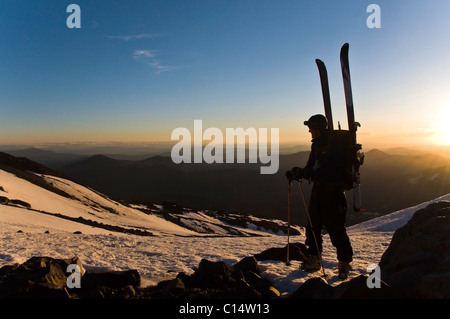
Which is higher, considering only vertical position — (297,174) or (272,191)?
(297,174)

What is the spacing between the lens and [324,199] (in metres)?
6.55

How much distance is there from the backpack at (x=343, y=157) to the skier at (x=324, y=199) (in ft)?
0.07

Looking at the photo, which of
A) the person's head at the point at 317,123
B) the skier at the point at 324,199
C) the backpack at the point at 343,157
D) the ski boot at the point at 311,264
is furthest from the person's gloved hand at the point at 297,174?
the ski boot at the point at 311,264

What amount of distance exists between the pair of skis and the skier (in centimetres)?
50

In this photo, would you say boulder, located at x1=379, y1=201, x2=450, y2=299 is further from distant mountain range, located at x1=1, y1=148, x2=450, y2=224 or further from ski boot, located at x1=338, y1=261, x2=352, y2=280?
distant mountain range, located at x1=1, y1=148, x2=450, y2=224

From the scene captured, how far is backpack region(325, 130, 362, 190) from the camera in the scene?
253 inches

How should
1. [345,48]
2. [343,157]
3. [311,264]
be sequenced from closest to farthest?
[343,157] → [311,264] → [345,48]

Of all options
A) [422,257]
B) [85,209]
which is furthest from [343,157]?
[85,209]

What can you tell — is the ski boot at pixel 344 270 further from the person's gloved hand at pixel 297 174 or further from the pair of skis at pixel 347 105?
the person's gloved hand at pixel 297 174

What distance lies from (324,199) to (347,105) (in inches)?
104

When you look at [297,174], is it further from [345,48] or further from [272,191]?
[272,191]

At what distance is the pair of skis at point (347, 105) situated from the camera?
663 cm

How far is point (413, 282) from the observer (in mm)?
4617
